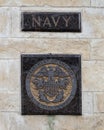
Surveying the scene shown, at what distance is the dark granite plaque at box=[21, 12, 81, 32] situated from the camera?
856cm

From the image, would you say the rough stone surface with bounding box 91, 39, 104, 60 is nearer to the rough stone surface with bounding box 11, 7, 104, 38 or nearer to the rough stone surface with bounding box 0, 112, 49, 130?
the rough stone surface with bounding box 11, 7, 104, 38

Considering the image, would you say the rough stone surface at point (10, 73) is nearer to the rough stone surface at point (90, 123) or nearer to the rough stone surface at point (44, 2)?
the rough stone surface at point (44, 2)

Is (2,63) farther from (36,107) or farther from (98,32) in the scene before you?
(98,32)

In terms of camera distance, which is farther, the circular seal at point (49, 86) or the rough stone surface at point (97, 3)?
the rough stone surface at point (97, 3)

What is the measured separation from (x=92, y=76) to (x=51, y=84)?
1.70 feet

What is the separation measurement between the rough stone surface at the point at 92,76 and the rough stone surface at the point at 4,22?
1.04 metres

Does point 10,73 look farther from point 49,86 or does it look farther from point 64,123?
point 64,123

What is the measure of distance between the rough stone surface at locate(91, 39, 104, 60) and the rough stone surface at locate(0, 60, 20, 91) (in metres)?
0.94

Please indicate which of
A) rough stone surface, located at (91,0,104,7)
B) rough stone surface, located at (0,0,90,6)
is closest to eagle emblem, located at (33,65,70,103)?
rough stone surface, located at (0,0,90,6)

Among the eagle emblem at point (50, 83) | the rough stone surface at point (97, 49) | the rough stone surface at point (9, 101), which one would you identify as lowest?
the rough stone surface at point (9, 101)

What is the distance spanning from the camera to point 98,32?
8602 millimetres

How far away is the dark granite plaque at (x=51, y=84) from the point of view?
8445mm

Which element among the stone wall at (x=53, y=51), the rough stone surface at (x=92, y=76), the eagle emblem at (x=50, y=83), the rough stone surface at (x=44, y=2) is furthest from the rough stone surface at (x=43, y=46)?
the rough stone surface at (x=44, y=2)

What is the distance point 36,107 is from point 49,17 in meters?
1.13
